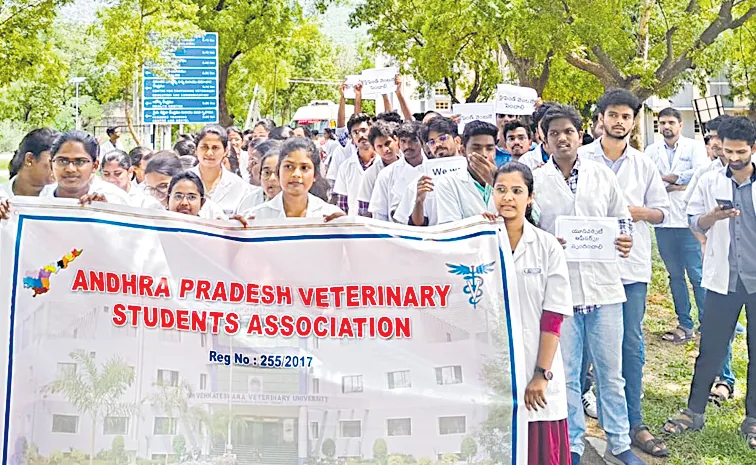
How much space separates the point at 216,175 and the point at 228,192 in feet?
0.57

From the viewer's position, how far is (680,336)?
8.33 m

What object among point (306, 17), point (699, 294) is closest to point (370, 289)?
point (699, 294)

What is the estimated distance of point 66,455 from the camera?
384 cm

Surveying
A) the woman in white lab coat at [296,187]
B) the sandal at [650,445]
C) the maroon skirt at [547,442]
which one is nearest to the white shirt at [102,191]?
the woman in white lab coat at [296,187]

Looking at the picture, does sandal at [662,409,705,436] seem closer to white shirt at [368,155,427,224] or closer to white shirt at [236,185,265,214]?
white shirt at [368,155,427,224]

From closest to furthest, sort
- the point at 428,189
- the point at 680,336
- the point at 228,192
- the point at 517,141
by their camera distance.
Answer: the point at 428,189, the point at 228,192, the point at 517,141, the point at 680,336

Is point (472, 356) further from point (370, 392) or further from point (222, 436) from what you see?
point (222, 436)

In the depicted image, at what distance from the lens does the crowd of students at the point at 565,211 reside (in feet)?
14.2

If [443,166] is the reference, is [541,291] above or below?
below

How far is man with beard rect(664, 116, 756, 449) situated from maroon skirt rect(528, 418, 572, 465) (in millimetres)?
1829

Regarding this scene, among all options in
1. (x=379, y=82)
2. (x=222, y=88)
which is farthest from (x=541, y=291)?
(x=222, y=88)

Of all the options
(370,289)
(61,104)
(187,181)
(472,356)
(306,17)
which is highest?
(61,104)

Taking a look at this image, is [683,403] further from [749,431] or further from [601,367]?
[601,367]

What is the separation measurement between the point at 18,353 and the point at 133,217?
757 millimetres
